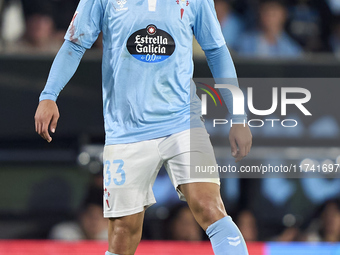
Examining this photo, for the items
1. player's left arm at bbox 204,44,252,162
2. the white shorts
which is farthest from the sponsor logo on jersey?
the white shorts

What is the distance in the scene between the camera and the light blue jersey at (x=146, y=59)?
8.05ft

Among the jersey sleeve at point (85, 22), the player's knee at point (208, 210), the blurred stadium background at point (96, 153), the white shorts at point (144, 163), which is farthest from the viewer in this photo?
the blurred stadium background at point (96, 153)

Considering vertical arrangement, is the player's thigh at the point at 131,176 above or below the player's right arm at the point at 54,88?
below

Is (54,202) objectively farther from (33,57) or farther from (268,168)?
(268,168)

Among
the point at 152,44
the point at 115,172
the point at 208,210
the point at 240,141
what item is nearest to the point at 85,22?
the point at 152,44

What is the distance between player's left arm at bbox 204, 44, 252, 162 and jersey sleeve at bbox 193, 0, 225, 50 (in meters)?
0.04

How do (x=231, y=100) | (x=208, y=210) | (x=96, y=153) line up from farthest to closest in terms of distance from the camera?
(x=96, y=153), (x=231, y=100), (x=208, y=210)

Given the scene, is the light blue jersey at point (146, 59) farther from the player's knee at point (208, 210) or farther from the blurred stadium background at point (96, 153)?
the blurred stadium background at point (96, 153)

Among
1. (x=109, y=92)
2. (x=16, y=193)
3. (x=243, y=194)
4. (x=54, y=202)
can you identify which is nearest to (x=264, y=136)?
(x=243, y=194)

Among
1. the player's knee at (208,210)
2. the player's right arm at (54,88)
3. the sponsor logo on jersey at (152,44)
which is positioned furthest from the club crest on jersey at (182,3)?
the player's knee at (208,210)

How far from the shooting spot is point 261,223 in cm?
546

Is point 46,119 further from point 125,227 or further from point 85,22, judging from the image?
point 125,227

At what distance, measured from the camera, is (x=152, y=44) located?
2.46 metres

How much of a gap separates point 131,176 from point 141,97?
0.37m
